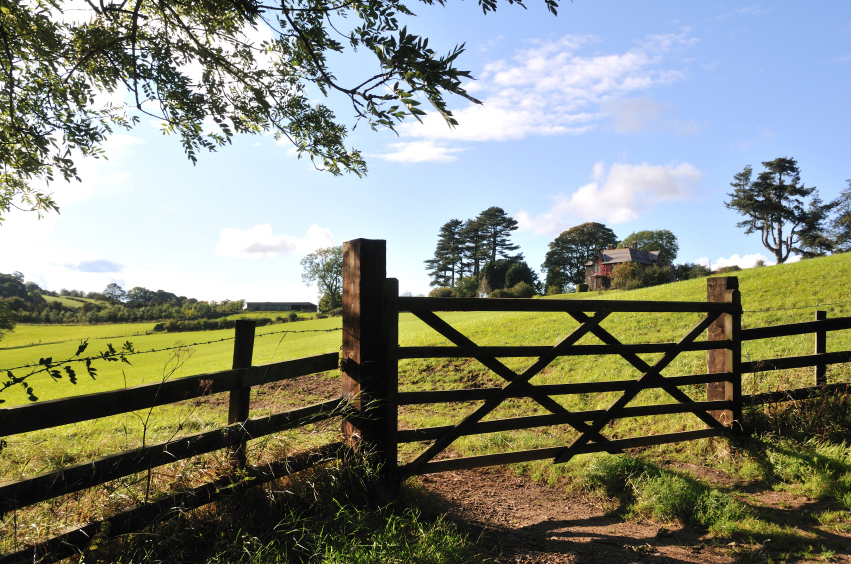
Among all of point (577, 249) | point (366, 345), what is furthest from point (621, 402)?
point (577, 249)

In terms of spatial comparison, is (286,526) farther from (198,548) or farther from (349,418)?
(349,418)

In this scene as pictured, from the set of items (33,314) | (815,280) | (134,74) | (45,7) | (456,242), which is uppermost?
(456,242)

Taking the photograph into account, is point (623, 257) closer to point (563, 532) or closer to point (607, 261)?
point (607, 261)

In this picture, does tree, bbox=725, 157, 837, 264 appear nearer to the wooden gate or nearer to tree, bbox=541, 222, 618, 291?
tree, bbox=541, 222, 618, 291

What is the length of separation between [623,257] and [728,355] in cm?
7270

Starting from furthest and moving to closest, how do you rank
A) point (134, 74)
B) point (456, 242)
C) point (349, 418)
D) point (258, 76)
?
point (456, 242) < point (258, 76) < point (134, 74) < point (349, 418)

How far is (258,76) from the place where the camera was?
7141mm

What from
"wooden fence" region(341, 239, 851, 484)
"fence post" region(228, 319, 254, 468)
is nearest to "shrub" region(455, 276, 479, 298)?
"wooden fence" region(341, 239, 851, 484)

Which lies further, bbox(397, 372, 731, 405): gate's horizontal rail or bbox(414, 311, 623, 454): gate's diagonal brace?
bbox(414, 311, 623, 454): gate's diagonal brace

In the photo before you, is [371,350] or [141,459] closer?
[141,459]

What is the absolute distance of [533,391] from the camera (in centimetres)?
474

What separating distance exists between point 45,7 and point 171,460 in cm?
704

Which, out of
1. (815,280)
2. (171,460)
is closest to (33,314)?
(171,460)

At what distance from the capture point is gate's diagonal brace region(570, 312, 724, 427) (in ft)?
16.5
